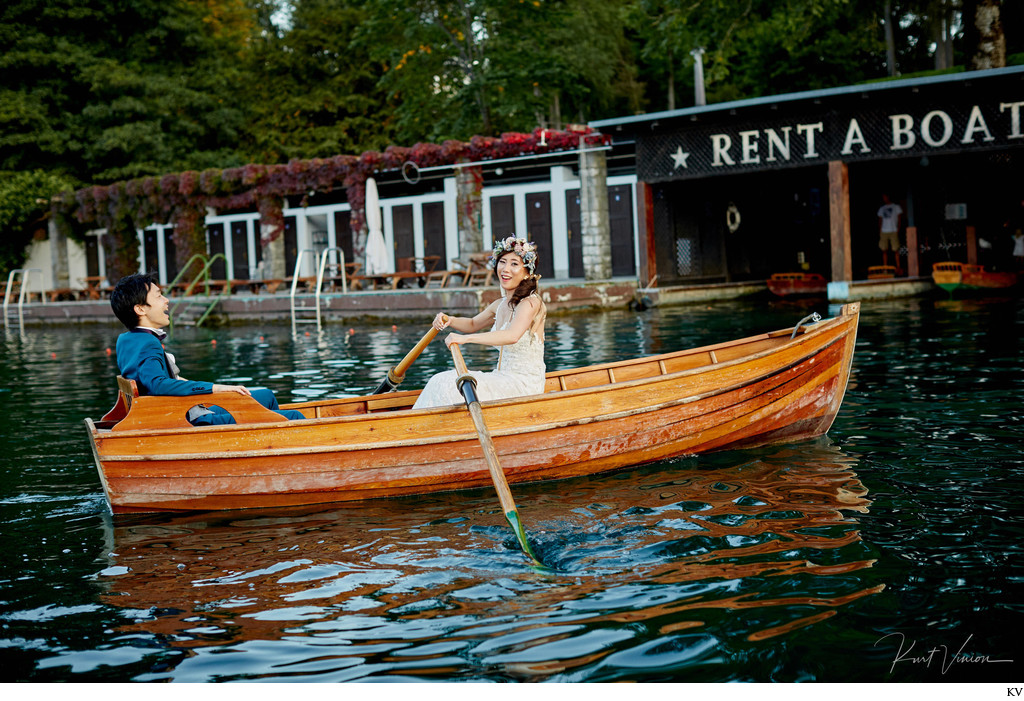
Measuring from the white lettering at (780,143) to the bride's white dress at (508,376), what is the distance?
1587 cm

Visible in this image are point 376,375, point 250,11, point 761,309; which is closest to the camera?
point 376,375

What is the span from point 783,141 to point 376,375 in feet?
40.4

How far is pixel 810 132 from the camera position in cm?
2097

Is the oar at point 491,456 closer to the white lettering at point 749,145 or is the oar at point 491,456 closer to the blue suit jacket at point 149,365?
the blue suit jacket at point 149,365

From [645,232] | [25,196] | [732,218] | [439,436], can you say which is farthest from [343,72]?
[439,436]

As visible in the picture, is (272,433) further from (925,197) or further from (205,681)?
(925,197)

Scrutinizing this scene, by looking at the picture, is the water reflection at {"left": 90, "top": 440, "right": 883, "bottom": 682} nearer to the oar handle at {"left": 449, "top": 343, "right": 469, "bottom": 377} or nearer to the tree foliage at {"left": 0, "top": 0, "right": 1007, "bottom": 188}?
the oar handle at {"left": 449, "top": 343, "right": 469, "bottom": 377}

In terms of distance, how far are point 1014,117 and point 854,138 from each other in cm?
298

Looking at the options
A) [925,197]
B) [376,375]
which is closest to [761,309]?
[925,197]

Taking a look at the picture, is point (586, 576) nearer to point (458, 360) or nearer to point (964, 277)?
point (458, 360)

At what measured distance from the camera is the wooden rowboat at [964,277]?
20406mm
